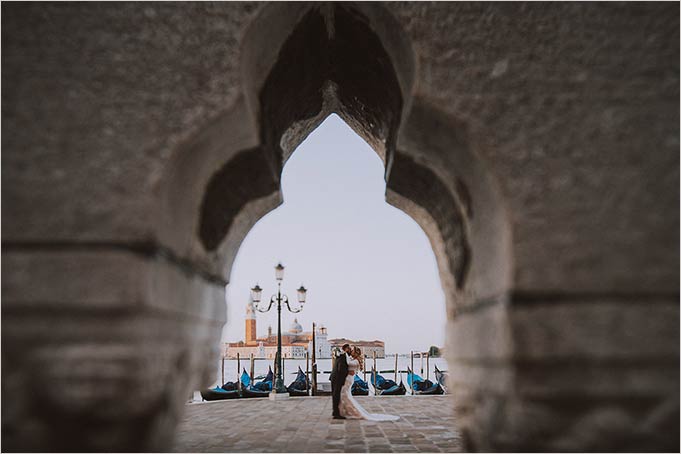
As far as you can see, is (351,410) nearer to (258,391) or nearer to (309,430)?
(309,430)

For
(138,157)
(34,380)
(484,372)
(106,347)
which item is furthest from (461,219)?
(34,380)

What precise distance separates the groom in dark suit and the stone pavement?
18cm

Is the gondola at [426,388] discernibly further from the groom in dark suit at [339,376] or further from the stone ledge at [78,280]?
the stone ledge at [78,280]

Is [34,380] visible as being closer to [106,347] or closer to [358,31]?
[106,347]

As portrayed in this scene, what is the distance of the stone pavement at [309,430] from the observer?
4750 mm

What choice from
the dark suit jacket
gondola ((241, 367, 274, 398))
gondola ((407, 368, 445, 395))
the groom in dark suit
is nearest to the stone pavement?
the groom in dark suit

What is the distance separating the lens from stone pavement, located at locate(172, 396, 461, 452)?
475 cm

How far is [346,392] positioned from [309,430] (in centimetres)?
139

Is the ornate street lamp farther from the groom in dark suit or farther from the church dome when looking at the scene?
the church dome

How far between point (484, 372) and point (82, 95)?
180 cm

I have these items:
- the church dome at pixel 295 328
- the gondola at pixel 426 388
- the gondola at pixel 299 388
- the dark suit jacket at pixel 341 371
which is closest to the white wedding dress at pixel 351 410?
the dark suit jacket at pixel 341 371

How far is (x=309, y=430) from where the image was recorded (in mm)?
6027

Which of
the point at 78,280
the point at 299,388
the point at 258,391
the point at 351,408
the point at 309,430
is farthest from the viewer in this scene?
the point at 299,388

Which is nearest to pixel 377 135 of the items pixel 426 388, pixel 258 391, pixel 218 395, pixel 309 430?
pixel 309 430
